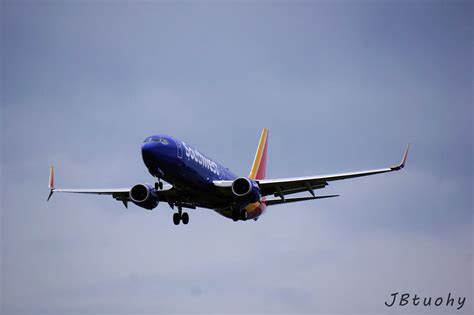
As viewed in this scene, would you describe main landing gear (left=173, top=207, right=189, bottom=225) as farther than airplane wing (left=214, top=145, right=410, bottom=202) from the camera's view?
Yes

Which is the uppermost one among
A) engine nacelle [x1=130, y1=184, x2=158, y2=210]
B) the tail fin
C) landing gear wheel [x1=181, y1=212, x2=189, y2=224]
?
the tail fin

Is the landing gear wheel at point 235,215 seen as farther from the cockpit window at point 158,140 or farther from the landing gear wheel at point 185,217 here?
the cockpit window at point 158,140

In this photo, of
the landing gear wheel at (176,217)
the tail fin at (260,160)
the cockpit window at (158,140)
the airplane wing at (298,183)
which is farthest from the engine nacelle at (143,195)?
the tail fin at (260,160)

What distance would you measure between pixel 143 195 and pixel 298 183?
10.1 m

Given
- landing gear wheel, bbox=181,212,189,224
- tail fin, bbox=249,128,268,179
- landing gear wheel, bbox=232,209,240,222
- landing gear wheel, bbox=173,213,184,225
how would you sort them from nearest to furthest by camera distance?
landing gear wheel, bbox=232,209,240,222, landing gear wheel, bbox=173,213,184,225, landing gear wheel, bbox=181,212,189,224, tail fin, bbox=249,128,268,179

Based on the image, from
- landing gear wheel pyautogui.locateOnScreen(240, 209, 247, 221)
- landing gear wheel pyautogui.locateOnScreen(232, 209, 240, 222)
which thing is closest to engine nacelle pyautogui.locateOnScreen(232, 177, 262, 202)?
landing gear wheel pyautogui.locateOnScreen(232, 209, 240, 222)

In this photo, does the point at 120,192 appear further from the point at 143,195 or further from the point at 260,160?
the point at 260,160

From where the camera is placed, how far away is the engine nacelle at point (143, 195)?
48.2m

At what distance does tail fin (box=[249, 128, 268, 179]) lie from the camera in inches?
2409

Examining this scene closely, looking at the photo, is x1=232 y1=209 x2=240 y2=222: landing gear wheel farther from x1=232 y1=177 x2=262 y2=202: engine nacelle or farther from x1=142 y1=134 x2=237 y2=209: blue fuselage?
x1=232 y1=177 x2=262 y2=202: engine nacelle

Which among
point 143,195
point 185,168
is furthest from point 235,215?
point 185,168

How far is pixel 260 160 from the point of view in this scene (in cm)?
6275

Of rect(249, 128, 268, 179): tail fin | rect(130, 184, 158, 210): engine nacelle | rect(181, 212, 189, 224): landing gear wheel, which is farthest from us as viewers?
rect(249, 128, 268, 179): tail fin

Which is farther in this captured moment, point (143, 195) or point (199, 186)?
point (143, 195)
